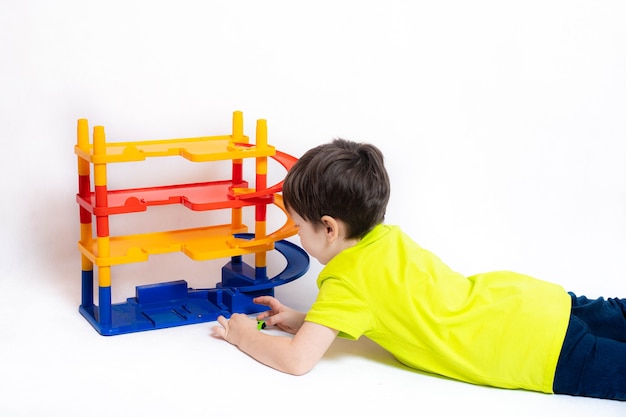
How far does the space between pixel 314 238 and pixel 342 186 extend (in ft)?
0.46

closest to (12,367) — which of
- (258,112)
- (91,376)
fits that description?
(91,376)

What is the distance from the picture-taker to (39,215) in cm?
243

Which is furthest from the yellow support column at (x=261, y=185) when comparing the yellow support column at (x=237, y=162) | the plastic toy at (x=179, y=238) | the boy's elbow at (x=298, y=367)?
the boy's elbow at (x=298, y=367)

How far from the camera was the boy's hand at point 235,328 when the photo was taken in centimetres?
200

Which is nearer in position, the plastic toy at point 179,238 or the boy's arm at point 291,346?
the boy's arm at point 291,346

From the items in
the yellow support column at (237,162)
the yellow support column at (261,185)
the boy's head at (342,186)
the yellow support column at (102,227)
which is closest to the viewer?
the boy's head at (342,186)

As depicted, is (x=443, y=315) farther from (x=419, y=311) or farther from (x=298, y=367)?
(x=298, y=367)

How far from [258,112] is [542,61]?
2.83 feet

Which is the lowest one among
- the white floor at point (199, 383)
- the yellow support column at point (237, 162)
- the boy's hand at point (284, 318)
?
the white floor at point (199, 383)

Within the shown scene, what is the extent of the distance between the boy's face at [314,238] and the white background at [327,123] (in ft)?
0.73

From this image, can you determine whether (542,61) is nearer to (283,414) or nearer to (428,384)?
(428,384)

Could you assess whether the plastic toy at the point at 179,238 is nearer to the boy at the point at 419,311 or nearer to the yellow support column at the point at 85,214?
the yellow support column at the point at 85,214

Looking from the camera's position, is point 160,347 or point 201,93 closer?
point 160,347

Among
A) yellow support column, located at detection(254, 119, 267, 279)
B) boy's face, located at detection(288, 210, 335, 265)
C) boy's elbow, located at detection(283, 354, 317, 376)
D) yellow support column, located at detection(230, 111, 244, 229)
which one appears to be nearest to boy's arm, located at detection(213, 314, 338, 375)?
boy's elbow, located at detection(283, 354, 317, 376)
